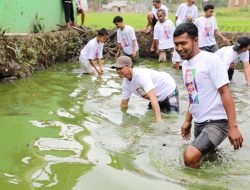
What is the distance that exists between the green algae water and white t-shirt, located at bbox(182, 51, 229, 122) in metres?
0.56

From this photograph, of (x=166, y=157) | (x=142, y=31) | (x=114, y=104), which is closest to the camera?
(x=166, y=157)

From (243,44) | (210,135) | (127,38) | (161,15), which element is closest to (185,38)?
(210,135)

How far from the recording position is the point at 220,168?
429 centimetres

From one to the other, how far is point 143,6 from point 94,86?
55.7 meters

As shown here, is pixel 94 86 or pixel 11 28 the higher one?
pixel 11 28

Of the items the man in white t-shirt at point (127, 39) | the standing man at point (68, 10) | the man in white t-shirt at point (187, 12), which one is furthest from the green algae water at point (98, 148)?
the standing man at point (68, 10)

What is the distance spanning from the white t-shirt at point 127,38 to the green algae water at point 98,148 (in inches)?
151

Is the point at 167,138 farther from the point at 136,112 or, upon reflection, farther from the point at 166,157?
the point at 136,112

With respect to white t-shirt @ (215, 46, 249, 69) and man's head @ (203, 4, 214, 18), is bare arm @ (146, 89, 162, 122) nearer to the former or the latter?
white t-shirt @ (215, 46, 249, 69)

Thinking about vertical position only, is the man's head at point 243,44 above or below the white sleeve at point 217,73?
below

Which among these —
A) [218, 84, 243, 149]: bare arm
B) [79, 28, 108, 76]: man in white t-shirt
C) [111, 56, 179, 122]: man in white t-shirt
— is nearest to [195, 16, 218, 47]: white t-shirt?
[79, 28, 108, 76]: man in white t-shirt

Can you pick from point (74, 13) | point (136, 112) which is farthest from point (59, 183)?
point (74, 13)

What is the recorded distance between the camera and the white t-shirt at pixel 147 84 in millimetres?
5953

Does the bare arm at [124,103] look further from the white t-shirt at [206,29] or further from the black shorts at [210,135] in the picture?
the white t-shirt at [206,29]
